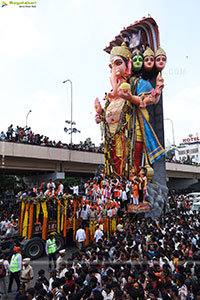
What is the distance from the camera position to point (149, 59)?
19.5 meters

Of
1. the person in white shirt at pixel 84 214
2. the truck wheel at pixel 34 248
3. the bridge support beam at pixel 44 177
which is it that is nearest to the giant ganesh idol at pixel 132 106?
the person in white shirt at pixel 84 214

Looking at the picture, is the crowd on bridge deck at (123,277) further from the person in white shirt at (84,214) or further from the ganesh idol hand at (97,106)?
the ganesh idol hand at (97,106)

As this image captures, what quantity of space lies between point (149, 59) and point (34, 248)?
49.7ft

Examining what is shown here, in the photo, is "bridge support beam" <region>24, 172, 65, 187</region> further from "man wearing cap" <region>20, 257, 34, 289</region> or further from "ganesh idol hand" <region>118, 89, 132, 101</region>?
"man wearing cap" <region>20, 257, 34, 289</region>

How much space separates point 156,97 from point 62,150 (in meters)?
11.2

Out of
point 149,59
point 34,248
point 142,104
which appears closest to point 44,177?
point 142,104

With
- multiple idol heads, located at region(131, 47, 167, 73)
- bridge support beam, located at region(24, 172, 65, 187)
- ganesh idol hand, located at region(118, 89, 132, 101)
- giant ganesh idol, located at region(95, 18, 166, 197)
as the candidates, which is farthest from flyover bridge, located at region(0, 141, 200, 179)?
multiple idol heads, located at region(131, 47, 167, 73)

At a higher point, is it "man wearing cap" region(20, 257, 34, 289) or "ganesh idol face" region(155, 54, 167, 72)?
"ganesh idol face" region(155, 54, 167, 72)

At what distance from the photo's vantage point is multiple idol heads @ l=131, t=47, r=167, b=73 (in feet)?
64.2

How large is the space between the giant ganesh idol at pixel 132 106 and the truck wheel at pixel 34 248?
9.60 metres

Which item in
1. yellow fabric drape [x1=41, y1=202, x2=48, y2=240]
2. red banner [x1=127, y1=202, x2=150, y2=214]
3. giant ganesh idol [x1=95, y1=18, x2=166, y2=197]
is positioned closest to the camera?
yellow fabric drape [x1=41, y1=202, x2=48, y2=240]

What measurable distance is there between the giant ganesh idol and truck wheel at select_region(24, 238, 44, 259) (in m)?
9.60

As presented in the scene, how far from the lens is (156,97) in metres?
19.0

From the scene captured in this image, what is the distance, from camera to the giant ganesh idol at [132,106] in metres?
19.0
